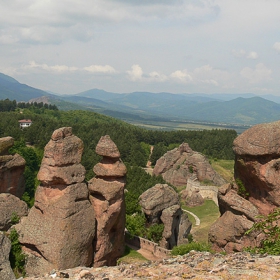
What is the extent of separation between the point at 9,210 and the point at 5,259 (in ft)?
15.9

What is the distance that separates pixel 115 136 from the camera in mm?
104312

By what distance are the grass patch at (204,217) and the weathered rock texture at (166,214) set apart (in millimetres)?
4738

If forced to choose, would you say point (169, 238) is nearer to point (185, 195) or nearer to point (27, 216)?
point (27, 216)

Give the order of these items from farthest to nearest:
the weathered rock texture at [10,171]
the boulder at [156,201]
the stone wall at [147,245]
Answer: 1. the boulder at [156,201]
2. the stone wall at [147,245]
3. the weathered rock texture at [10,171]

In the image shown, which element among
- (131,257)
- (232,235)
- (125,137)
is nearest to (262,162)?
(232,235)

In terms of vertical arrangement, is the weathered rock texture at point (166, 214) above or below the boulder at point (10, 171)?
below

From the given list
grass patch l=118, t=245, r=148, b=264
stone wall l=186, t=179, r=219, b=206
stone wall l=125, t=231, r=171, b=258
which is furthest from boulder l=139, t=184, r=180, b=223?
stone wall l=186, t=179, r=219, b=206

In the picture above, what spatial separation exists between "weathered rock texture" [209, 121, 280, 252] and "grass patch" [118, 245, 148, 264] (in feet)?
20.8

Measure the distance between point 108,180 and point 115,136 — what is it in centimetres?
7828

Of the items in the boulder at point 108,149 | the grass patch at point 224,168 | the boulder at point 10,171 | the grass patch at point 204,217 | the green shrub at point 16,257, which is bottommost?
the grass patch at point 204,217

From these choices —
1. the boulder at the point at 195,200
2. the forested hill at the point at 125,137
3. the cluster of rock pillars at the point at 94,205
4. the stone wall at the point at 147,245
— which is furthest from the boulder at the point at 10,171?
the forested hill at the point at 125,137

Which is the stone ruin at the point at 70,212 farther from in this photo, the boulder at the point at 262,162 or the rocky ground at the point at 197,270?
the boulder at the point at 262,162

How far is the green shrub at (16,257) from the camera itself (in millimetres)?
21516

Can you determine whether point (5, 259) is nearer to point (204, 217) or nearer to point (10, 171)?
point (10, 171)
